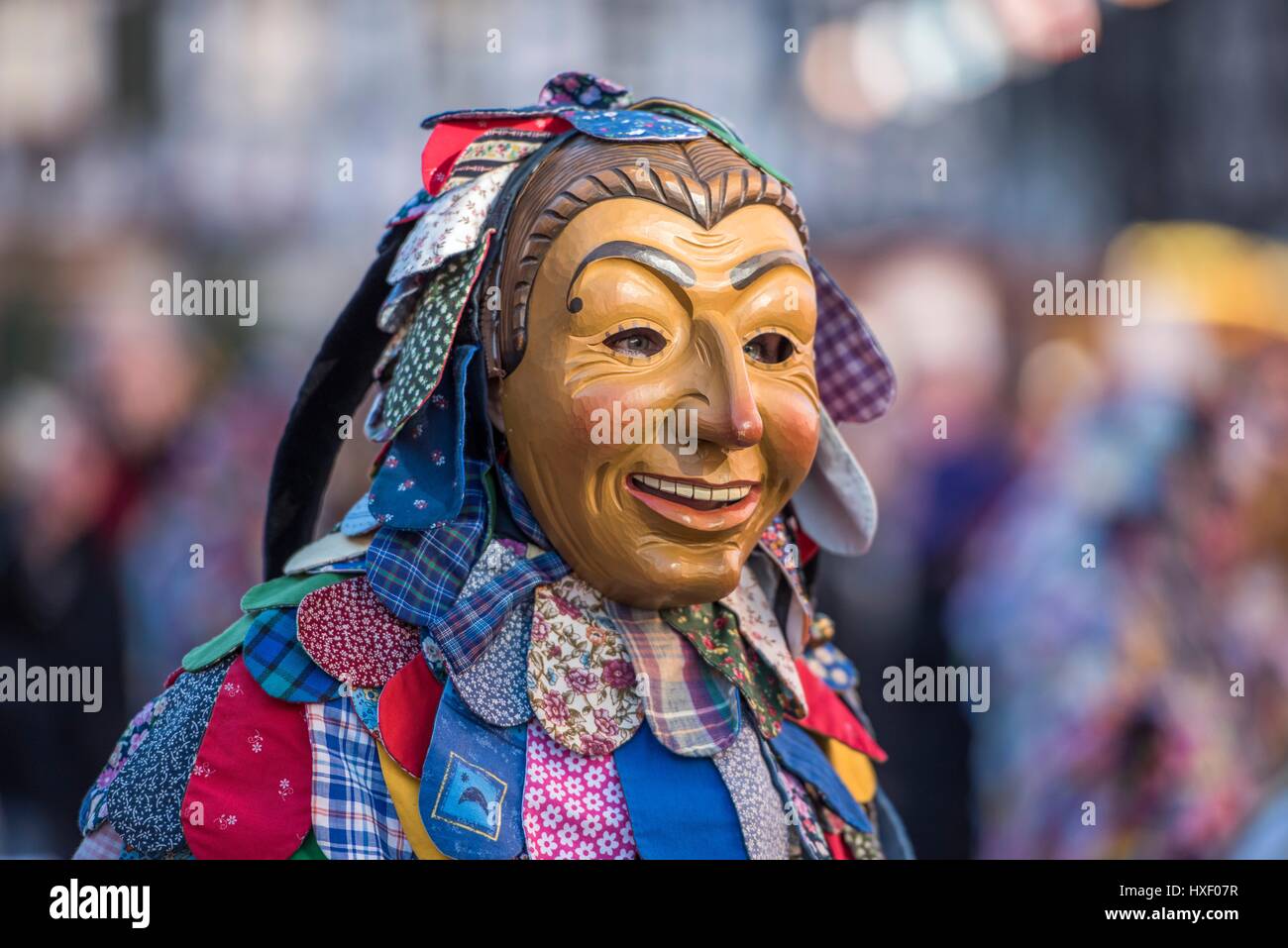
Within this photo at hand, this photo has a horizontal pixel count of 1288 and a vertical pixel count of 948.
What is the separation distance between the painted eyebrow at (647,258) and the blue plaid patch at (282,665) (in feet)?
2.38

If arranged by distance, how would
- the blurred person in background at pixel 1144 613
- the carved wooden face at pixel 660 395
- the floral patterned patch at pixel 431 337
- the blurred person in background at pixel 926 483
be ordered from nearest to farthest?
the carved wooden face at pixel 660 395
the floral patterned patch at pixel 431 337
the blurred person in background at pixel 1144 613
the blurred person in background at pixel 926 483

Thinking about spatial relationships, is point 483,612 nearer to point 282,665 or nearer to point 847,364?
point 282,665

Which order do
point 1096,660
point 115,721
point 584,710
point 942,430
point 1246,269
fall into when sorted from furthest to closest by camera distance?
1. point 1246,269
2. point 942,430
3. point 115,721
4. point 1096,660
5. point 584,710

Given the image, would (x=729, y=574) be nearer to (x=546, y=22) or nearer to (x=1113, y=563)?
(x=1113, y=563)

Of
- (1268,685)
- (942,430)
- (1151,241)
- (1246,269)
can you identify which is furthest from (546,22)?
(1268,685)

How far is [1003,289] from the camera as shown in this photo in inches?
224

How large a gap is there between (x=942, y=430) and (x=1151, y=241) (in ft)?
4.54

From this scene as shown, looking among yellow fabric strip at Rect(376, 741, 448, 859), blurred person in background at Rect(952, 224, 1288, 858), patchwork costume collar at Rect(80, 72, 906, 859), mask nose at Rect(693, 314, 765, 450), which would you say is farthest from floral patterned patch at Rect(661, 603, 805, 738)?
blurred person in background at Rect(952, 224, 1288, 858)

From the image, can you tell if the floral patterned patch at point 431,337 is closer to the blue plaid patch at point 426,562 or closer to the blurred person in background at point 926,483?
the blue plaid patch at point 426,562

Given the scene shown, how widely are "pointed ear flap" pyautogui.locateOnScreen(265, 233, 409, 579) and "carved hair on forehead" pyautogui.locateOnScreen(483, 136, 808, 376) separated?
36 cm

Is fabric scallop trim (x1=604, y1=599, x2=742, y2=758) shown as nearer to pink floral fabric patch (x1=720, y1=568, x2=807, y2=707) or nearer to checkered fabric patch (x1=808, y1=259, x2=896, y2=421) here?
pink floral fabric patch (x1=720, y1=568, x2=807, y2=707)

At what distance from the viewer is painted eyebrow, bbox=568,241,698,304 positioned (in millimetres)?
2113

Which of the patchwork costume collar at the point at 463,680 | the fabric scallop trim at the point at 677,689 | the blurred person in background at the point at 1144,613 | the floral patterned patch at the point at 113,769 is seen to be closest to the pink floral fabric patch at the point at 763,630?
the patchwork costume collar at the point at 463,680

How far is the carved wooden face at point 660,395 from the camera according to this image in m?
2.11
